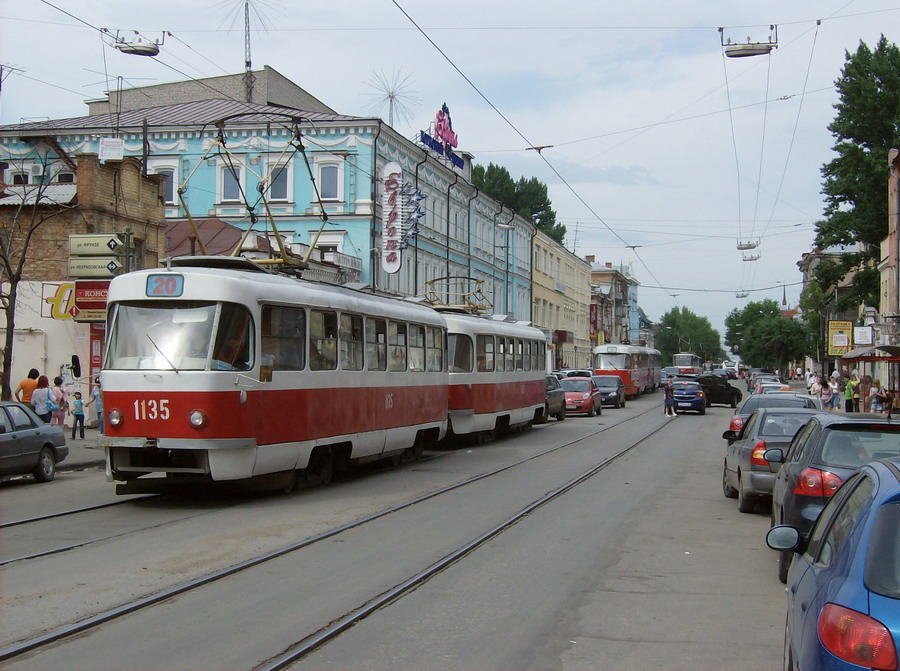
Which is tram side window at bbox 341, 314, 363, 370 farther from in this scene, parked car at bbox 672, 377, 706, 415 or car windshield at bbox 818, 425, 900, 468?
parked car at bbox 672, 377, 706, 415

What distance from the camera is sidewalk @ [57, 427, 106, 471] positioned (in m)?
→ 18.7

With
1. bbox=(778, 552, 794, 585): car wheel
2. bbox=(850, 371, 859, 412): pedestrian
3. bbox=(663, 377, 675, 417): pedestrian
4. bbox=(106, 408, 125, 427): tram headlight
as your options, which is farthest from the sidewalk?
bbox=(850, 371, 859, 412): pedestrian

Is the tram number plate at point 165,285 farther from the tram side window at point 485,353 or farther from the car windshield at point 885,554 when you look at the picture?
the tram side window at point 485,353

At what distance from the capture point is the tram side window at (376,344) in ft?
54.3

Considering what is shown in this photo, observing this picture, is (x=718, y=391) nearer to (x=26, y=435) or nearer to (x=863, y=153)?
(x=863, y=153)

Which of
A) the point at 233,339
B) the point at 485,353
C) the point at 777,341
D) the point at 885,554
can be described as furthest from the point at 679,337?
the point at 885,554

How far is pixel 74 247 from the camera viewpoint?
25.1 meters

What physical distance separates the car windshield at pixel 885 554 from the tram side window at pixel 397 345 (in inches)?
552

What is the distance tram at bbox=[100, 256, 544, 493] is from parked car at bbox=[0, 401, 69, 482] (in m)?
3.25

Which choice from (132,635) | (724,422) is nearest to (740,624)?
(132,635)

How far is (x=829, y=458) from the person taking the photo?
852 centimetres

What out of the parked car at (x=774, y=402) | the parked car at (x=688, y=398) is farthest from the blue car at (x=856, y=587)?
the parked car at (x=688, y=398)

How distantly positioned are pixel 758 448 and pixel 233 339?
6888 mm

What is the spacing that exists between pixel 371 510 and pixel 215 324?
314 cm
